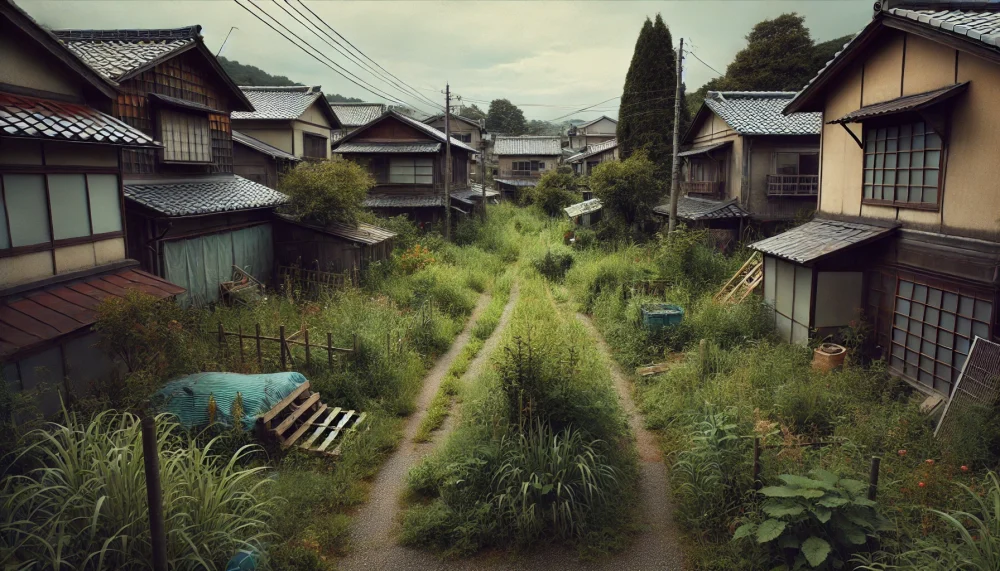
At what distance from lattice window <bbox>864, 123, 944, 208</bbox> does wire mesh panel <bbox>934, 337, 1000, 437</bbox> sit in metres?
2.69

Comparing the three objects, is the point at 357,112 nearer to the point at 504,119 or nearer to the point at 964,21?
the point at 504,119

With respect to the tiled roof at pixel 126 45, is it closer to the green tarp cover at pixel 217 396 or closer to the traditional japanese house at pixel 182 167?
the traditional japanese house at pixel 182 167

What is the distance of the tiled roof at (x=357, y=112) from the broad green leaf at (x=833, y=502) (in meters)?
44.1

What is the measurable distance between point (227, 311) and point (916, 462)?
13.5 m

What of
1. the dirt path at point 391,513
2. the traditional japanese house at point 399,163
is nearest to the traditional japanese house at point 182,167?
the dirt path at point 391,513

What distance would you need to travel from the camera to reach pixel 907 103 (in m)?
9.52

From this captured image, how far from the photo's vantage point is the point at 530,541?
672 centimetres

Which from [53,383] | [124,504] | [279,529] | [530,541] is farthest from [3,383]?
[530,541]

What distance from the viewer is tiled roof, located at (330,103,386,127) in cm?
4538

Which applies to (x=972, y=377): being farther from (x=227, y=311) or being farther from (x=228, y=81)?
(x=228, y=81)

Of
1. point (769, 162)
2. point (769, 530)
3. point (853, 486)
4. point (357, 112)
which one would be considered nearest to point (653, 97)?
point (769, 162)

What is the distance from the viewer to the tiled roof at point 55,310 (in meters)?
7.09

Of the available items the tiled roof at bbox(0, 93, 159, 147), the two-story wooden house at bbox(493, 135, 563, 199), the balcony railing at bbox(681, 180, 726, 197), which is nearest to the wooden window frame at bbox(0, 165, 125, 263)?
the tiled roof at bbox(0, 93, 159, 147)

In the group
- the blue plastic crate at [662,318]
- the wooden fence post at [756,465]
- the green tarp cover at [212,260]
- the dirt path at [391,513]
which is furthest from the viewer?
the blue plastic crate at [662,318]
